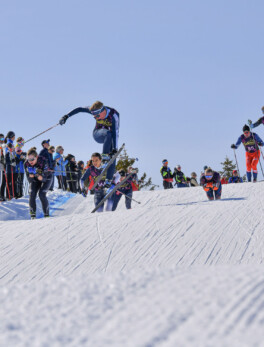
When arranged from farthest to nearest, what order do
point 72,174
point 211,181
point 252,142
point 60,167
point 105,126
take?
point 72,174, point 60,167, point 252,142, point 211,181, point 105,126

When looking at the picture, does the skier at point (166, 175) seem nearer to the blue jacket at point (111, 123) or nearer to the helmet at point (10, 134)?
the helmet at point (10, 134)

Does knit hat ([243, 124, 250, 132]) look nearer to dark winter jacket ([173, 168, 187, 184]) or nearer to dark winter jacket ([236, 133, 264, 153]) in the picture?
dark winter jacket ([236, 133, 264, 153])

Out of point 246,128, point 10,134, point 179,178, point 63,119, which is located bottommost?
point 179,178

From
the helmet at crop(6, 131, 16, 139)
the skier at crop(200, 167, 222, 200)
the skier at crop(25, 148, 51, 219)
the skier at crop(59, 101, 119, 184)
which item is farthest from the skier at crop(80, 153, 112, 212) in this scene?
the helmet at crop(6, 131, 16, 139)

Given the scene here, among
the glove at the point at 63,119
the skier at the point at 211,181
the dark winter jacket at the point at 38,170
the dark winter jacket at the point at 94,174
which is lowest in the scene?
the skier at the point at 211,181

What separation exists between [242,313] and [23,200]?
12.2m

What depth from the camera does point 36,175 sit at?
884 centimetres

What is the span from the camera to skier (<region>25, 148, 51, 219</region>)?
8844 mm

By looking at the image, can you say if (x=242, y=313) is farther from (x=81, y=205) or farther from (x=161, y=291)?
(x=81, y=205)

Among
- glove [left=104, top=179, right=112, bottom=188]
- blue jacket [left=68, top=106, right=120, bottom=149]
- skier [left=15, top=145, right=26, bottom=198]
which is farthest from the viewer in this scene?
skier [left=15, top=145, right=26, bottom=198]

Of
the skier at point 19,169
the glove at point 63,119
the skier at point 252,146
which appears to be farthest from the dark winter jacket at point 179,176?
the glove at point 63,119

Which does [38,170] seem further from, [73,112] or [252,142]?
[252,142]

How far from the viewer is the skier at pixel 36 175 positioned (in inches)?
348

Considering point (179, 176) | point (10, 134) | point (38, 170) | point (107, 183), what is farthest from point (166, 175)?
point (38, 170)
